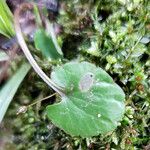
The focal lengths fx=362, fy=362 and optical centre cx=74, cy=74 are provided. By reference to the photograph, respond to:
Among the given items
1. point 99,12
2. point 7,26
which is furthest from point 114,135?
point 7,26

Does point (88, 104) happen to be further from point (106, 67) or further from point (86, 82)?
point (106, 67)

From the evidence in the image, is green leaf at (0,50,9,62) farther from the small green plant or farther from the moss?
A: the small green plant

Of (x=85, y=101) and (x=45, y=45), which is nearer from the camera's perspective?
(x=85, y=101)

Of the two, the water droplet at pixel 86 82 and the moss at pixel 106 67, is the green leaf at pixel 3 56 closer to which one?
the moss at pixel 106 67

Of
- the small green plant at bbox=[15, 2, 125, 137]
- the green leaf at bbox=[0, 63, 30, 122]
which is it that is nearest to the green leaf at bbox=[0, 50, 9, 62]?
the green leaf at bbox=[0, 63, 30, 122]

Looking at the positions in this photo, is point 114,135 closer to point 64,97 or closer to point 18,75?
point 64,97

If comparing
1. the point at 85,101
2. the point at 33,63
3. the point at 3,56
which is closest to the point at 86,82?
the point at 85,101
